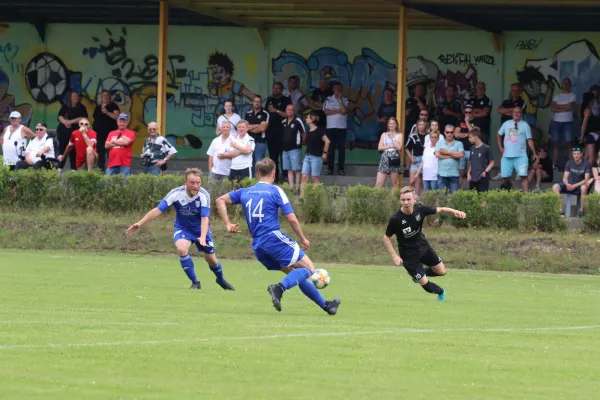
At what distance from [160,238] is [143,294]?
9734 mm

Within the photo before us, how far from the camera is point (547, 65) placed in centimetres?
3388

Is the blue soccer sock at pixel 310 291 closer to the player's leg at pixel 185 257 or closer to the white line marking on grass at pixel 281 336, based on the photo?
the white line marking on grass at pixel 281 336

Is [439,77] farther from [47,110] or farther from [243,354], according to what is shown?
[243,354]

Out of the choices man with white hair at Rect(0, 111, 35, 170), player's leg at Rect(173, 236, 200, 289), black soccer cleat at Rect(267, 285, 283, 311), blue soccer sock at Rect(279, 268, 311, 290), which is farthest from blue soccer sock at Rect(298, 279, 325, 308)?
man with white hair at Rect(0, 111, 35, 170)

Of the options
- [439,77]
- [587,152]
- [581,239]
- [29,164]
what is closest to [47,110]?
[29,164]

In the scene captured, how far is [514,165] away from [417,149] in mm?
2235

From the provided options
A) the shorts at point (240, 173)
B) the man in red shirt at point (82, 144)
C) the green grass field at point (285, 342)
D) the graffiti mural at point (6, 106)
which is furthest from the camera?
the graffiti mural at point (6, 106)

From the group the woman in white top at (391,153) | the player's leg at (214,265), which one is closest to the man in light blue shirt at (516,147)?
the woman in white top at (391,153)

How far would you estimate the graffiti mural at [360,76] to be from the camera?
115 ft

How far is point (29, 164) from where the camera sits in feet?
98.3

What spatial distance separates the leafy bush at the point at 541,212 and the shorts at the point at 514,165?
3015 millimetres

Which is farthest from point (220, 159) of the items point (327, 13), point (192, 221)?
point (192, 221)

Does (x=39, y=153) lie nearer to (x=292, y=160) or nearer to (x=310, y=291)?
(x=292, y=160)

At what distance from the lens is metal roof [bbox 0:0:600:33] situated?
1203 inches
